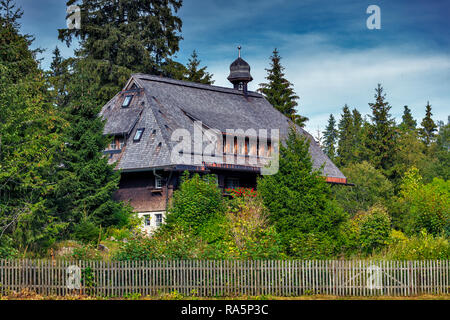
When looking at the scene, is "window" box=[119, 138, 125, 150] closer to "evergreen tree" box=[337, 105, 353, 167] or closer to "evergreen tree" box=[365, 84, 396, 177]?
"evergreen tree" box=[365, 84, 396, 177]

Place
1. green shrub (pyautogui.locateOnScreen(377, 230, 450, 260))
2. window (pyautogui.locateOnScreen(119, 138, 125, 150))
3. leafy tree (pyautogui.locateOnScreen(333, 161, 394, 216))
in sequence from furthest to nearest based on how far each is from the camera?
leafy tree (pyautogui.locateOnScreen(333, 161, 394, 216)) → window (pyautogui.locateOnScreen(119, 138, 125, 150)) → green shrub (pyautogui.locateOnScreen(377, 230, 450, 260))

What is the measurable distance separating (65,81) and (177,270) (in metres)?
37.1

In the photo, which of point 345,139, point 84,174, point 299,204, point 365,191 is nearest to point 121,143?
point 84,174

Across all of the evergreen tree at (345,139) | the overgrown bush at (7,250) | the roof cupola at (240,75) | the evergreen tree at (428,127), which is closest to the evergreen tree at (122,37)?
the roof cupola at (240,75)

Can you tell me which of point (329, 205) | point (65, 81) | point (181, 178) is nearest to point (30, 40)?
point (65, 81)

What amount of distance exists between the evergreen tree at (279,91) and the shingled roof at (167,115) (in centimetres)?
1112

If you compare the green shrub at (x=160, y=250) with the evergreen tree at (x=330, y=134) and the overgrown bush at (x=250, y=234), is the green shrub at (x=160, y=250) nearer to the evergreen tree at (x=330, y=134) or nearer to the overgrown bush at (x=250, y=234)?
the overgrown bush at (x=250, y=234)

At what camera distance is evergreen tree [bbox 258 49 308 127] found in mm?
66956

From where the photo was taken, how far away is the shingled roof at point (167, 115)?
144 ft

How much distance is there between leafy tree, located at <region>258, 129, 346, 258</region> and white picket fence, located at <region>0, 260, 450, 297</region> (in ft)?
12.6

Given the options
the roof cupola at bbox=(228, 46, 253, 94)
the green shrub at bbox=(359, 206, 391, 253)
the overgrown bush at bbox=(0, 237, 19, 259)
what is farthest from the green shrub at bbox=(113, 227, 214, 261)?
the roof cupola at bbox=(228, 46, 253, 94)

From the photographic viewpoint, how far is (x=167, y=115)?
46.2 metres

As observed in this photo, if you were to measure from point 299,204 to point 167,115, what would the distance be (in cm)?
1593

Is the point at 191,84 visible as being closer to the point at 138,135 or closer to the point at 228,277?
the point at 138,135
